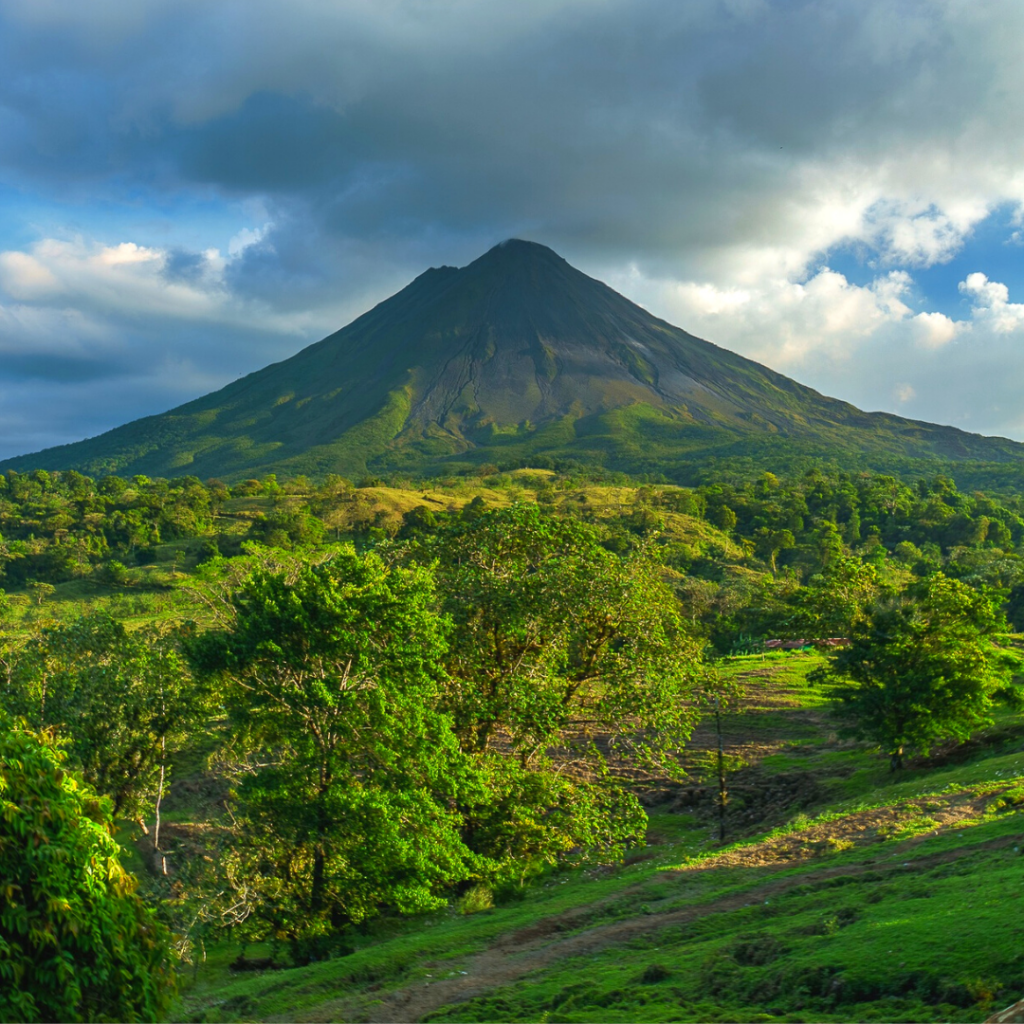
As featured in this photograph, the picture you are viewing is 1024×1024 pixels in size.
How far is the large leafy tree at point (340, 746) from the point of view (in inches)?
540

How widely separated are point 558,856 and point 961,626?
39.9 ft

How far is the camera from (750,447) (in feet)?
579

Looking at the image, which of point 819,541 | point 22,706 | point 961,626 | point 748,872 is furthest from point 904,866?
point 819,541

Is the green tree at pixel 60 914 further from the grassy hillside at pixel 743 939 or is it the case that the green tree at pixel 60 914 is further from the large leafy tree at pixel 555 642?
the large leafy tree at pixel 555 642

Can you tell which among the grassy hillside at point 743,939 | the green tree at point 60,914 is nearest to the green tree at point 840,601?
the grassy hillside at point 743,939

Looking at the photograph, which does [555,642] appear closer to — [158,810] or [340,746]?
[340,746]

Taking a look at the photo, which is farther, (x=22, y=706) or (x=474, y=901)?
(x=22, y=706)

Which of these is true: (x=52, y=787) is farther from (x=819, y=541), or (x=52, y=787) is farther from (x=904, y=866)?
(x=819, y=541)

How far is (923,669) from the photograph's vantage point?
20719mm

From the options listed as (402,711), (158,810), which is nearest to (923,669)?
(402,711)

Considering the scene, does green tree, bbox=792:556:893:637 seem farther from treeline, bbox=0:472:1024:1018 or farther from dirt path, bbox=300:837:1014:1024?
dirt path, bbox=300:837:1014:1024

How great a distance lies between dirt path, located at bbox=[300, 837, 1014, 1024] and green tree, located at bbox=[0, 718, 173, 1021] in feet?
11.4

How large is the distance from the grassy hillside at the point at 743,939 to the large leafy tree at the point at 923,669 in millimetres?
1874

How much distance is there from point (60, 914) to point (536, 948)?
6.75m
